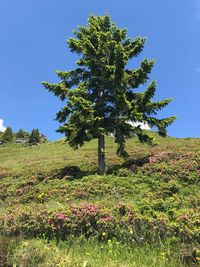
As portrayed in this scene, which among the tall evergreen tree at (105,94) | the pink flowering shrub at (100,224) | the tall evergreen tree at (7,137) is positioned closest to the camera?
the pink flowering shrub at (100,224)

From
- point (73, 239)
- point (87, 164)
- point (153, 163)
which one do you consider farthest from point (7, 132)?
point (73, 239)

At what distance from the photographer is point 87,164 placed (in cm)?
2834

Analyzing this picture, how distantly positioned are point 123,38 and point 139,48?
1.50 metres

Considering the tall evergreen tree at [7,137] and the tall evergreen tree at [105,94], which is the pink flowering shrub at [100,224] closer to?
the tall evergreen tree at [105,94]

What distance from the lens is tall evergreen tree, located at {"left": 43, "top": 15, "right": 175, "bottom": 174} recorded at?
23.4 meters

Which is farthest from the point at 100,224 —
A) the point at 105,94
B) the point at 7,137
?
the point at 7,137

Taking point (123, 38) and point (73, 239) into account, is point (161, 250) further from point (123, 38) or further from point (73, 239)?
point (123, 38)

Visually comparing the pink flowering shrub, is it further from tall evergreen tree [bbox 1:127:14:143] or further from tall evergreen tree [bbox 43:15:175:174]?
tall evergreen tree [bbox 1:127:14:143]

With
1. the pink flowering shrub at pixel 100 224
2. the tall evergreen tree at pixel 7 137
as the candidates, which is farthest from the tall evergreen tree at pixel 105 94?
the tall evergreen tree at pixel 7 137

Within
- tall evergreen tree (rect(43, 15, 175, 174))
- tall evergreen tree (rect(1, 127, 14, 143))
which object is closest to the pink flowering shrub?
tall evergreen tree (rect(43, 15, 175, 174))

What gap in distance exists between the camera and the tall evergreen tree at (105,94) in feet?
76.8

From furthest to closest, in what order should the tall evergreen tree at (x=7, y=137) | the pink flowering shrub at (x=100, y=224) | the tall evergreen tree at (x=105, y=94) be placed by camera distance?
the tall evergreen tree at (x=7, y=137), the tall evergreen tree at (x=105, y=94), the pink flowering shrub at (x=100, y=224)

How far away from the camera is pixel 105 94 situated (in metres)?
25.4

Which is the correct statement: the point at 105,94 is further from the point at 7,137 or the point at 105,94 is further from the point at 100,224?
the point at 7,137
